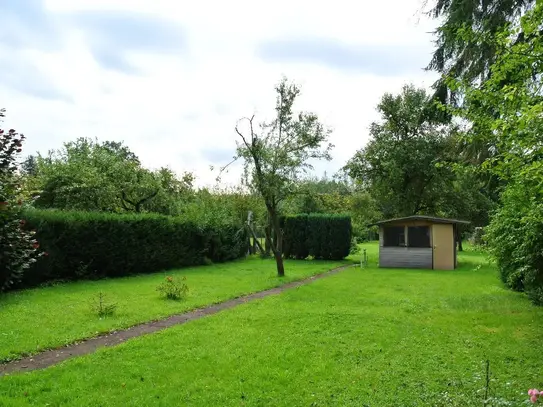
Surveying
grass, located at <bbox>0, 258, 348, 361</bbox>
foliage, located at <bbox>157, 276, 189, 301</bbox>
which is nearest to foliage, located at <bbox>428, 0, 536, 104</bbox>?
grass, located at <bbox>0, 258, 348, 361</bbox>

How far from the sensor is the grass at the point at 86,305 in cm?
754

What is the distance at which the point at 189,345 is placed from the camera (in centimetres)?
717

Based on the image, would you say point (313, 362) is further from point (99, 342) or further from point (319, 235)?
point (319, 235)

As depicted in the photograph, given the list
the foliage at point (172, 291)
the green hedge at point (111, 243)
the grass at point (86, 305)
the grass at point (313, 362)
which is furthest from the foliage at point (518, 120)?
the green hedge at point (111, 243)

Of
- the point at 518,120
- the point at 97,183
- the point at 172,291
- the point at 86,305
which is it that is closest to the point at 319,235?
the point at 97,183

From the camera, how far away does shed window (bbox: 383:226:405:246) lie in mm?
24500

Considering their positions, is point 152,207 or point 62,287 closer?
point 62,287

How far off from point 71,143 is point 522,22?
2899cm

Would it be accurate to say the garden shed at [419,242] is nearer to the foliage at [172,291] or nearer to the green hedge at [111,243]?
the green hedge at [111,243]

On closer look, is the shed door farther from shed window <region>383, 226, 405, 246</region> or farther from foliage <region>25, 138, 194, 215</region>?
foliage <region>25, 138, 194, 215</region>

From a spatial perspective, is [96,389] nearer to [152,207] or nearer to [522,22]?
[522,22]

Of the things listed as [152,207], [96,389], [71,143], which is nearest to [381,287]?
[96,389]

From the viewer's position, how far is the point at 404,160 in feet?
94.9

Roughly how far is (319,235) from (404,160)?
767 cm
